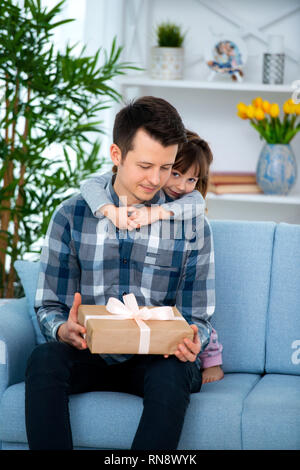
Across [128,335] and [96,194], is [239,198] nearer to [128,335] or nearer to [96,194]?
[96,194]

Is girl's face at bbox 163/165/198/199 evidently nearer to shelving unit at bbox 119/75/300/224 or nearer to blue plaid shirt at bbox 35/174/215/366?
blue plaid shirt at bbox 35/174/215/366

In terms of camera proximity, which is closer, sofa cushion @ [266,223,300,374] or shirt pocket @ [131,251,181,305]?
shirt pocket @ [131,251,181,305]

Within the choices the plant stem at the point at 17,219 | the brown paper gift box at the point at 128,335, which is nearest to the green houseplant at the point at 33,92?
the plant stem at the point at 17,219

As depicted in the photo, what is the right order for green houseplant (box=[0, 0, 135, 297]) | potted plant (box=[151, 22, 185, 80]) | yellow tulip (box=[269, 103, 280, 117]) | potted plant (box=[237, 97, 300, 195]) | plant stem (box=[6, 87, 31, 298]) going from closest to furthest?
green houseplant (box=[0, 0, 135, 297]) < plant stem (box=[6, 87, 31, 298]) < yellow tulip (box=[269, 103, 280, 117]) < potted plant (box=[237, 97, 300, 195]) < potted plant (box=[151, 22, 185, 80])

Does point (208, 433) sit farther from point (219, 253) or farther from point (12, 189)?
point (12, 189)

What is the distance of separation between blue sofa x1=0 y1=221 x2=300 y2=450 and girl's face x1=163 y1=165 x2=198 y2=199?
201 millimetres

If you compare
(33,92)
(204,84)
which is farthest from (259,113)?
(33,92)

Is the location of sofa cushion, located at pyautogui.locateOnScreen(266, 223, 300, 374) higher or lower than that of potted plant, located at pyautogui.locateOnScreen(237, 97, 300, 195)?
lower

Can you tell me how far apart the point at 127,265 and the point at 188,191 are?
0.30 meters

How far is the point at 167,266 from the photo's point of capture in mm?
1768

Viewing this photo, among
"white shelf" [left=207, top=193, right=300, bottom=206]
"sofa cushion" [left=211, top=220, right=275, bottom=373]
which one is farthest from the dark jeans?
"white shelf" [left=207, top=193, right=300, bottom=206]

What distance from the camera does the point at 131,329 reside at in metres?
1.48

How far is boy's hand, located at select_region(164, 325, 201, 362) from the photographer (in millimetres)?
1533
